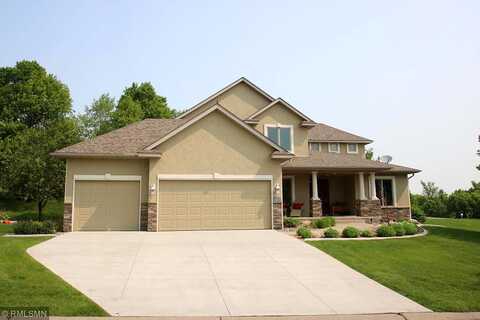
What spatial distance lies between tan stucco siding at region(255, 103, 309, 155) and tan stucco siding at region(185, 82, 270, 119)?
1.26m

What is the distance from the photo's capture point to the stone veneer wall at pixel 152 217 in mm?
15633

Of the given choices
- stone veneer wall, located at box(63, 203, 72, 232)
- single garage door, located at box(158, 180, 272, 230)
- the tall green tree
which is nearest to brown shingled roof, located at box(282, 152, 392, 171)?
single garage door, located at box(158, 180, 272, 230)

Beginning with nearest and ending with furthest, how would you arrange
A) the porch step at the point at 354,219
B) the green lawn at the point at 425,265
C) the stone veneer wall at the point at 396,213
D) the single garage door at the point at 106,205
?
the green lawn at the point at 425,265
the single garage door at the point at 106,205
the porch step at the point at 354,219
the stone veneer wall at the point at 396,213

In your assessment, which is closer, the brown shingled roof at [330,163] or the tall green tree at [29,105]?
the brown shingled roof at [330,163]

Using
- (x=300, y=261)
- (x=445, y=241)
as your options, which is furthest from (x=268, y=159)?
(x=445, y=241)

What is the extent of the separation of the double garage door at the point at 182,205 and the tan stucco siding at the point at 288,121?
6.25 metres

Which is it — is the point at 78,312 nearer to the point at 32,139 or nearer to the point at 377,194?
the point at 32,139

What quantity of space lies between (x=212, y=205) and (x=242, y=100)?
9.08m

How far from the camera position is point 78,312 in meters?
5.99

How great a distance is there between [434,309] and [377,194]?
58.8 feet

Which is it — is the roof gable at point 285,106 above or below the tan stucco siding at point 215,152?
above

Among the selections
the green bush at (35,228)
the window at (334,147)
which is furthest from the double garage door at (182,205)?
the window at (334,147)

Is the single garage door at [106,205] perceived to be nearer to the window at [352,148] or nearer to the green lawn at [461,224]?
the window at [352,148]

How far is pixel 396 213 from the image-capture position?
23.2 meters
